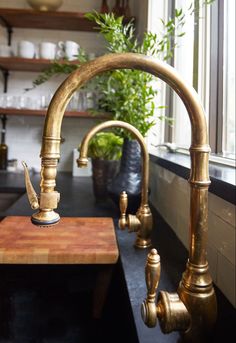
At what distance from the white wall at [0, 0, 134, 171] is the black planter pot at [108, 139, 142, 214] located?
1.48 meters

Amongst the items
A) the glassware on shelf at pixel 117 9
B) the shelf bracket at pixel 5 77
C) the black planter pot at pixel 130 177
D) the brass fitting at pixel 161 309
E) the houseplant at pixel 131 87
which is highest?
the glassware on shelf at pixel 117 9

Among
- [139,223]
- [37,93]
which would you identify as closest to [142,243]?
[139,223]

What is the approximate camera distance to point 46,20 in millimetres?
2201

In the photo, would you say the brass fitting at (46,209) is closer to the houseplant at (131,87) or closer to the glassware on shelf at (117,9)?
the houseplant at (131,87)

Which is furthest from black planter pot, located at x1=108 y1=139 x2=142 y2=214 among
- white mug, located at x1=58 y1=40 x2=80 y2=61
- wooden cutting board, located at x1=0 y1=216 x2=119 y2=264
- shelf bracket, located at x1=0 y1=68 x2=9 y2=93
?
shelf bracket, located at x1=0 y1=68 x2=9 y2=93

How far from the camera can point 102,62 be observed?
0.35 metres

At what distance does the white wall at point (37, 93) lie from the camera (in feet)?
7.82

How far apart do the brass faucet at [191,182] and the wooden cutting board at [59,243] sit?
0.33 meters

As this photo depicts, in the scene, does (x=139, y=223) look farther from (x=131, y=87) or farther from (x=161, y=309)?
(x=131, y=87)

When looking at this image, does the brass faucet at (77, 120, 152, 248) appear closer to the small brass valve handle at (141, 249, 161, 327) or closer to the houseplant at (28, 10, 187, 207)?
the houseplant at (28, 10, 187, 207)

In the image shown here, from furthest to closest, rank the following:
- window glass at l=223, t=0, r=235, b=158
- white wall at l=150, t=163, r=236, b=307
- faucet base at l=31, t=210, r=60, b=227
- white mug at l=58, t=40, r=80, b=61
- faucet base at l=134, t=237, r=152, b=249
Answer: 1. white mug at l=58, t=40, r=80, b=61
2. window glass at l=223, t=0, r=235, b=158
3. faucet base at l=134, t=237, r=152, b=249
4. white wall at l=150, t=163, r=236, b=307
5. faucet base at l=31, t=210, r=60, b=227

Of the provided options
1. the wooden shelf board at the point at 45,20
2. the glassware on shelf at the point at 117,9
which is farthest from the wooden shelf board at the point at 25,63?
the glassware on shelf at the point at 117,9

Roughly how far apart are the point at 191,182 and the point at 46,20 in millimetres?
2251

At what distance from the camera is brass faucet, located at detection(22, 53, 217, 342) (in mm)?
323
